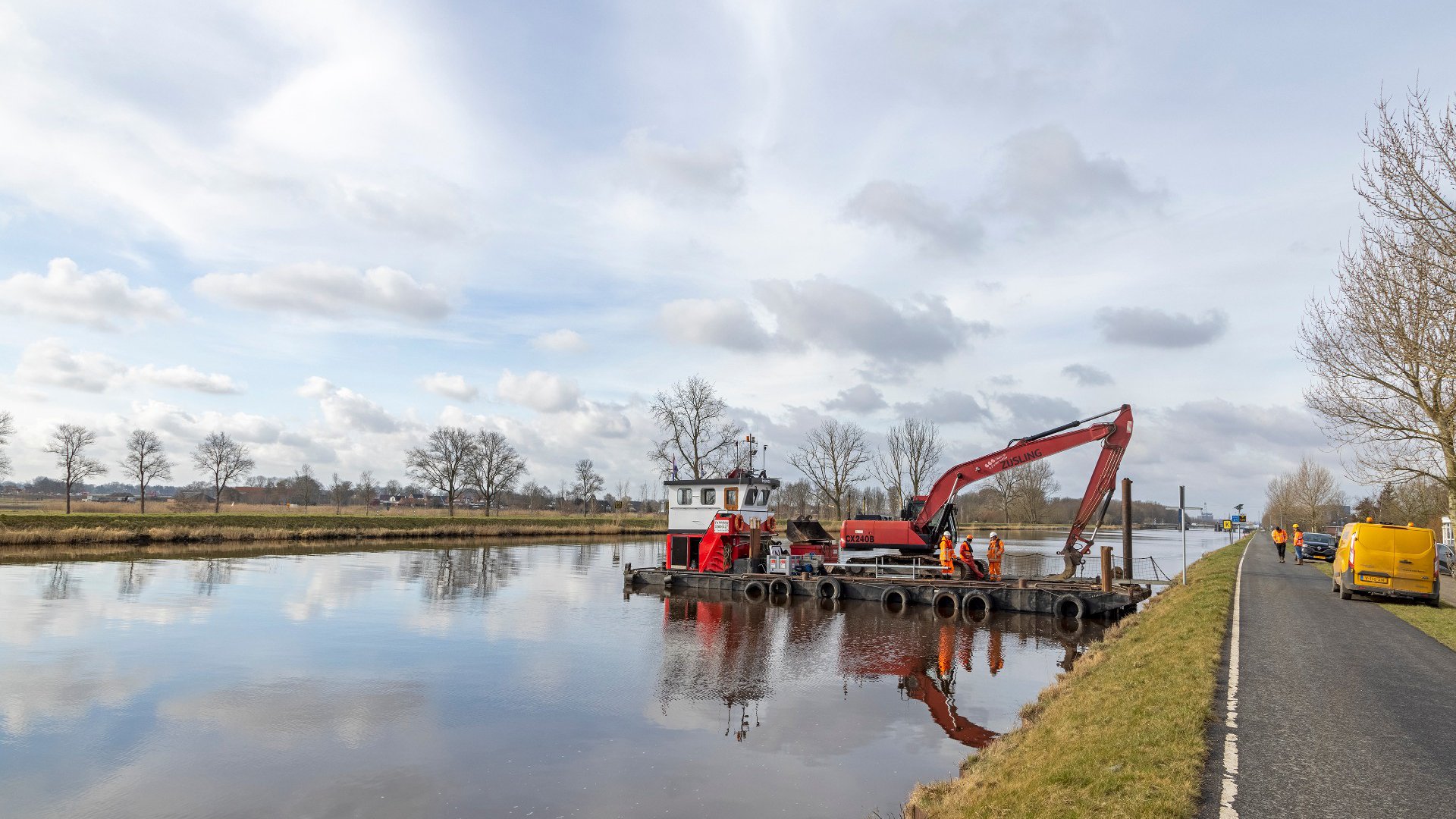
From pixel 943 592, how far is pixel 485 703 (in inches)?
587

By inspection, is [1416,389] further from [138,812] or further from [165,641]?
[165,641]

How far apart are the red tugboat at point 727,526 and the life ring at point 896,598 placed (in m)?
3.66

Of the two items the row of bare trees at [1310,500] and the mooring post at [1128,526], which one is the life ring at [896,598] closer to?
the mooring post at [1128,526]

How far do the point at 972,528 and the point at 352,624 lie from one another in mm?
78872

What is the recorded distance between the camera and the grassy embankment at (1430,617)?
14.6 metres

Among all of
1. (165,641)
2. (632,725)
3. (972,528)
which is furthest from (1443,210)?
(972,528)

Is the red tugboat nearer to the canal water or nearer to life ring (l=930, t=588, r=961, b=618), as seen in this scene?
the canal water

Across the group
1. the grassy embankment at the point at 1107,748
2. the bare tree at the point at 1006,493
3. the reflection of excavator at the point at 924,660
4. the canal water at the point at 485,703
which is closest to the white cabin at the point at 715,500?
the canal water at the point at 485,703

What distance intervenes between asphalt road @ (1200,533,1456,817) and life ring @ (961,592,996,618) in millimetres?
8114

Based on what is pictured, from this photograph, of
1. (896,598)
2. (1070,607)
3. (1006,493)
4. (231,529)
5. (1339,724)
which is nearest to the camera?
(1339,724)

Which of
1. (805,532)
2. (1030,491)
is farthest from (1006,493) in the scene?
(805,532)

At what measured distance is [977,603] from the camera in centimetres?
2359

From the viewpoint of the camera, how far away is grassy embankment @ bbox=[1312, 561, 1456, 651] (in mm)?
14594

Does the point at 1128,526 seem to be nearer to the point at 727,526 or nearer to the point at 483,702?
the point at 727,526
